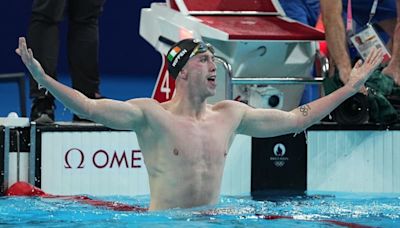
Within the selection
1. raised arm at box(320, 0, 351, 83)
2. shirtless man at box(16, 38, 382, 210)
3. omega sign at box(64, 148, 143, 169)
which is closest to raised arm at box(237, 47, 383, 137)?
shirtless man at box(16, 38, 382, 210)

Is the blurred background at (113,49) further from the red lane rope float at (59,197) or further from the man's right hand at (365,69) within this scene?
the man's right hand at (365,69)

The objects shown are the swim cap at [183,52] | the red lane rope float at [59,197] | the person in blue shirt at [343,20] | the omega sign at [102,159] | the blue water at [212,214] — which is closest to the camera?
the blue water at [212,214]

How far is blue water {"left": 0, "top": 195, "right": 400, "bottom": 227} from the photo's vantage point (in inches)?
193

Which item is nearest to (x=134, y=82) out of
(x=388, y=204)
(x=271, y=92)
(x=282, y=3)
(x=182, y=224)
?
(x=282, y=3)

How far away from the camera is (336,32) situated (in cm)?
650

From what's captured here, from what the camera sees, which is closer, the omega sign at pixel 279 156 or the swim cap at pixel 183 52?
the swim cap at pixel 183 52

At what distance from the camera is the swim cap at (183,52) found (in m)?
5.20

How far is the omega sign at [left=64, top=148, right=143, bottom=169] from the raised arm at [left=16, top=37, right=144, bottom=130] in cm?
116

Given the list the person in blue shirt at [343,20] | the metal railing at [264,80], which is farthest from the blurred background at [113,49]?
the metal railing at [264,80]

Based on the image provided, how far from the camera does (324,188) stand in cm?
650

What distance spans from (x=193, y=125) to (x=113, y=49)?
14.6 feet

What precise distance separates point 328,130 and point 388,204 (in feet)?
2.55

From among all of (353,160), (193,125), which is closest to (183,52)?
(193,125)

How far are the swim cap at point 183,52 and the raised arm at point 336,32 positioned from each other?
140cm
